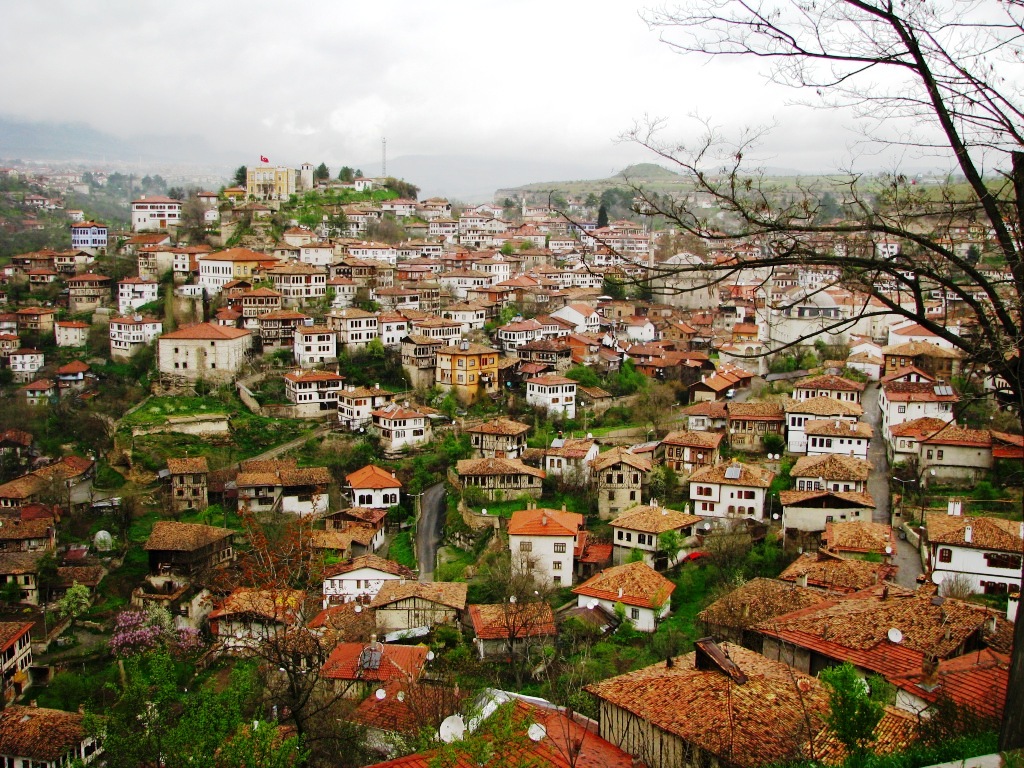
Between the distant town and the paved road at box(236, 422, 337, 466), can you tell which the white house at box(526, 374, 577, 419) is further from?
the paved road at box(236, 422, 337, 466)

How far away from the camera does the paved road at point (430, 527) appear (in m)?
25.1

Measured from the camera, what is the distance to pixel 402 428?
3256 centimetres

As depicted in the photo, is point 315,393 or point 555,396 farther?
point 315,393

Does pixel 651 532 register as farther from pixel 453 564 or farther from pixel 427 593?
pixel 427 593

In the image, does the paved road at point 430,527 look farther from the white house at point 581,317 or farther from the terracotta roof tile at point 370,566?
the white house at point 581,317

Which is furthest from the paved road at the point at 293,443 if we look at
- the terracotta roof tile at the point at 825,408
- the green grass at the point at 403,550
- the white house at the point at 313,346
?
the terracotta roof tile at the point at 825,408

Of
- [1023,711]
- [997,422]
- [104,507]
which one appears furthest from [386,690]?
[997,422]

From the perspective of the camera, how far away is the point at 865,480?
77.0 ft

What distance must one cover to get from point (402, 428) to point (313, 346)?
313 inches

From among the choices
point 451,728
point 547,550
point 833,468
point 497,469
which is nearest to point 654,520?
point 547,550

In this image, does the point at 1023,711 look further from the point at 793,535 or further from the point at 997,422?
the point at 997,422

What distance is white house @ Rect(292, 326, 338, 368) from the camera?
38.0m

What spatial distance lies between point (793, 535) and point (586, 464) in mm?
7647

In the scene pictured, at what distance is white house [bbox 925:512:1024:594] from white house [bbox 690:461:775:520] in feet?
19.7
